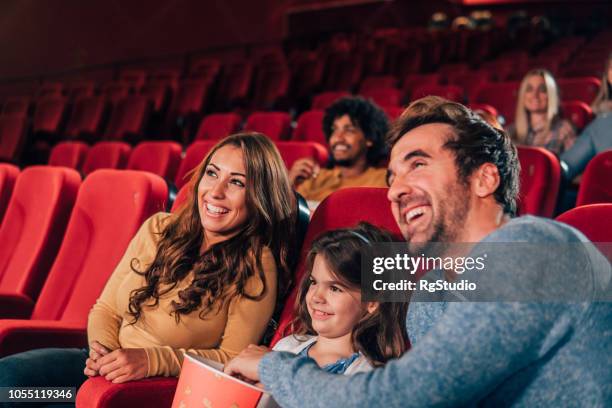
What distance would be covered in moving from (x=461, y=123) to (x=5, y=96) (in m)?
4.61

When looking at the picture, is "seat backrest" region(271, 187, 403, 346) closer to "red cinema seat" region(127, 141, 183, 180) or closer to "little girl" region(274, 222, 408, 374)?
"little girl" region(274, 222, 408, 374)

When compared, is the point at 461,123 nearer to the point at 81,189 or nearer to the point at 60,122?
the point at 81,189

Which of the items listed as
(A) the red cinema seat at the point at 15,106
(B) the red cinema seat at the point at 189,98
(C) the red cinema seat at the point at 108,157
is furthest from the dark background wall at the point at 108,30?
(C) the red cinema seat at the point at 108,157

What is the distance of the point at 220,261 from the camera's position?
1.06m

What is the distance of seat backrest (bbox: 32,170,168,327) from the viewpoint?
1312mm

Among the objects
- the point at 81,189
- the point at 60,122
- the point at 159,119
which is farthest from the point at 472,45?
the point at 81,189

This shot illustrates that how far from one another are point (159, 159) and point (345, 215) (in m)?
1.18

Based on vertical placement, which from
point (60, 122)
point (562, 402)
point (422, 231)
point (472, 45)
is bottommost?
point (562, 402)

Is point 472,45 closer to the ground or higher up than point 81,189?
higher up

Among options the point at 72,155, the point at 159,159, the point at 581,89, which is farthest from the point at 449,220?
the point at 581,89

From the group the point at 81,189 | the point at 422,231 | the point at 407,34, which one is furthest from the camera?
the point at 407,34

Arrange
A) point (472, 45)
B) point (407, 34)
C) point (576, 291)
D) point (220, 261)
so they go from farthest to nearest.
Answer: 1. point (407, 34)
2. point (472, 45)
3. point (220, 261)
4. point (576, 291)

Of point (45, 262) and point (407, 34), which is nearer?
point (45, 262)

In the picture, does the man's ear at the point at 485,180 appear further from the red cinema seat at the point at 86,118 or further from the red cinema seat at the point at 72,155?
the red cinema seat at the point at 86,118
